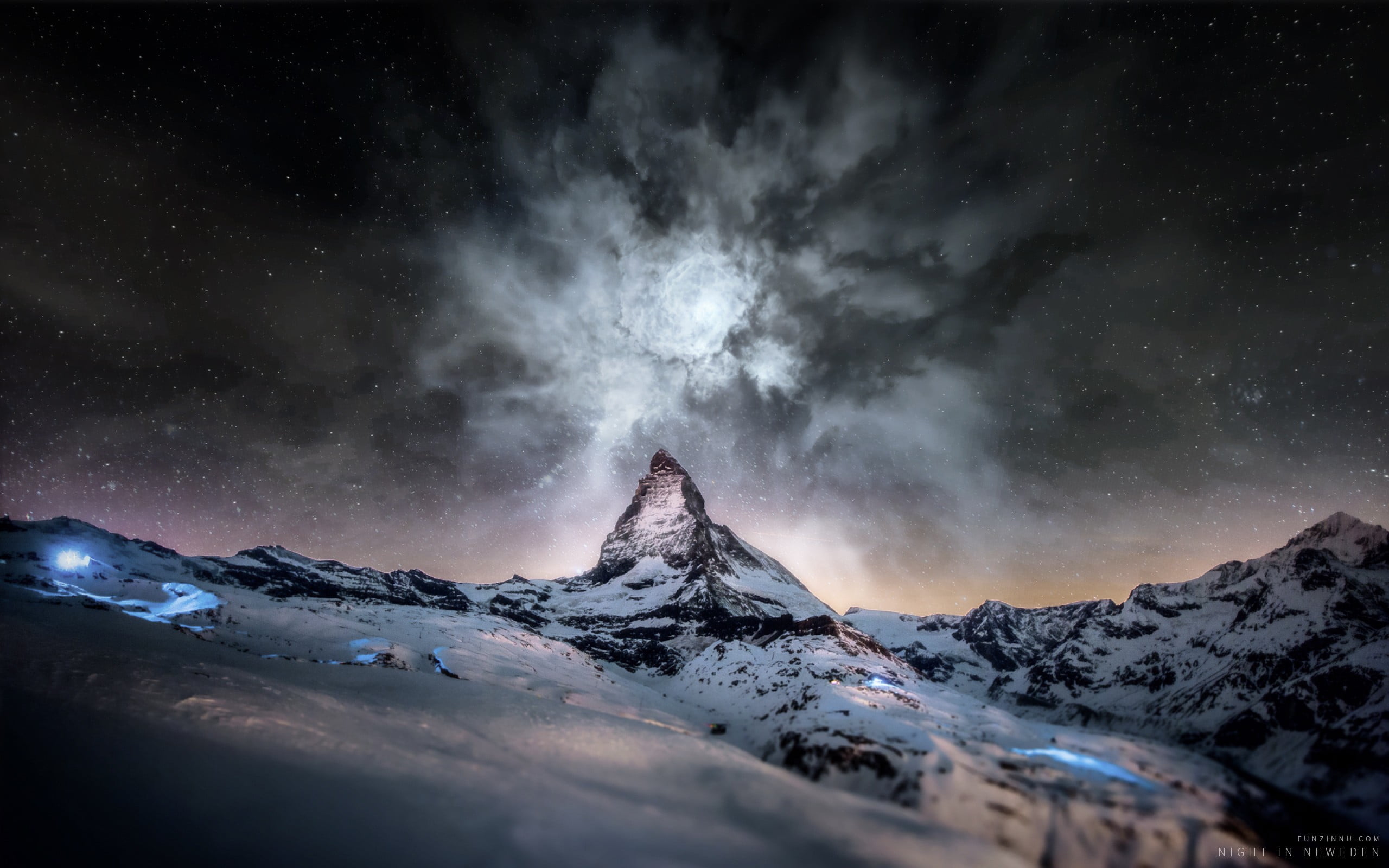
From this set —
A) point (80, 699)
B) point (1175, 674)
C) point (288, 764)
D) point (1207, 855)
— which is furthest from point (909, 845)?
point (1175, 674)

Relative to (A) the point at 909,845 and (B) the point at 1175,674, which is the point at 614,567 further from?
(B) the point at 1175,674

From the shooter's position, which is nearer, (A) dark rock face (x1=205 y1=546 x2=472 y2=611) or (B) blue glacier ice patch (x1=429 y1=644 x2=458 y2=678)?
(B) blue glacier ice patch (x1=429 y1=644 x2=458 y2=678)

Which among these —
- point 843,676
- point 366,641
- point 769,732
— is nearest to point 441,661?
point 366,641

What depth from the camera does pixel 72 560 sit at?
347 feet

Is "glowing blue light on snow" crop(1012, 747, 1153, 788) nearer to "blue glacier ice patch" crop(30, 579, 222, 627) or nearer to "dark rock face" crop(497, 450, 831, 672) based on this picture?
"dark rock face" crop(497, 450, 831, 672)

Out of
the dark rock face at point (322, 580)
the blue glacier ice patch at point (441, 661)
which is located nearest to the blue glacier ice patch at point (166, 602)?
the blue glacier ice patch at point (441, 661)

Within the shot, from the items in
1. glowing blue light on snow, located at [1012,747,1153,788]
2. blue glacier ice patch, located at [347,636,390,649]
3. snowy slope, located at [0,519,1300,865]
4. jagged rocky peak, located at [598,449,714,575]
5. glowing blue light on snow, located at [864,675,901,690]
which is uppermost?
jagged rocky peak, located at [598,449,714,575]

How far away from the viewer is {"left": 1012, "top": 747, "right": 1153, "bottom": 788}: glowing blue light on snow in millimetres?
26438

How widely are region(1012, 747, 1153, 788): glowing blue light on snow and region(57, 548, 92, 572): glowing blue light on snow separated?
153755 millimetres

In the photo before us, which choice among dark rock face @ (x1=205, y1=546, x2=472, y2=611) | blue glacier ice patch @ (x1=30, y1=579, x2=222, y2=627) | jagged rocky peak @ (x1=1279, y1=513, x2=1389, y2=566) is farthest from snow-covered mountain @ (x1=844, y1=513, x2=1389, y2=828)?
dark rock face @ (x1=205, y1=546, x2=472, y2=611)

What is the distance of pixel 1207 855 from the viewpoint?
2155 centimetres

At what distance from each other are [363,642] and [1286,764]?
622 ft

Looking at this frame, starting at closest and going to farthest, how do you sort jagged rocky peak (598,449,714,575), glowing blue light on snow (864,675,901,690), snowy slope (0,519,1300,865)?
snowy slope (0,519,1300,865)
glowing blue light on snow (864,675,901,690)
jagged rocky peak (598,449,714,575)

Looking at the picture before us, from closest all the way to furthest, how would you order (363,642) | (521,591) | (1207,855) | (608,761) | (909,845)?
(909,845)
(1207,855)
(608,761)
(363,642)
(521,591)
